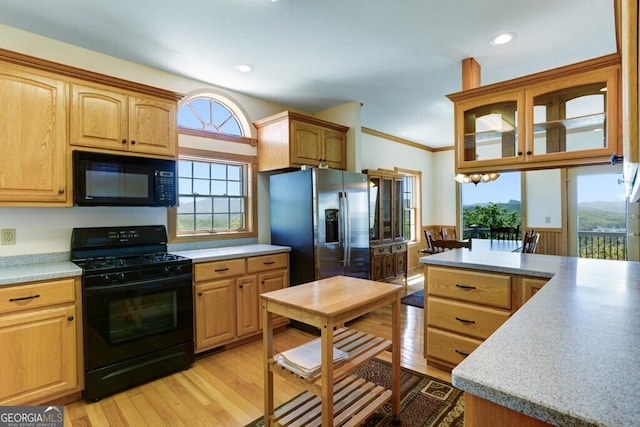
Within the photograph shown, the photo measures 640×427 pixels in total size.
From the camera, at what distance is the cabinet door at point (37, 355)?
Result: 6.37 ft

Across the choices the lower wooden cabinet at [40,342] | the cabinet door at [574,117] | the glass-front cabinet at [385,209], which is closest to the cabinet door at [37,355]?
the lower wooden cabinet at [40,342]

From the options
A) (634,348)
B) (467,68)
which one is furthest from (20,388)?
(467,68)

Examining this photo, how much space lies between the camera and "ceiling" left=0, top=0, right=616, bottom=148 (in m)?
2.22

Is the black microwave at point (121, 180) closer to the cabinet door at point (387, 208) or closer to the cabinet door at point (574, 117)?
the cabinet door at point (574, 117)

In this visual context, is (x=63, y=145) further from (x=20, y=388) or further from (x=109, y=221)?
(x=20, y=388)

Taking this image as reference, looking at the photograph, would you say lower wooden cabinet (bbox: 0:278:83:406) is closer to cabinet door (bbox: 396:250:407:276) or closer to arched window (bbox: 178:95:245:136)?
arched window (bbox: 178:95:245:136)

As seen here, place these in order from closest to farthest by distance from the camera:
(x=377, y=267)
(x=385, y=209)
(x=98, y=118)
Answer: (x=98, y=118) < (x=377, y=267) < (x=385, y=209)

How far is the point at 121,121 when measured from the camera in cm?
258

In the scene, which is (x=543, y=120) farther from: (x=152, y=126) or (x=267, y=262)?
(x=152, y=126)

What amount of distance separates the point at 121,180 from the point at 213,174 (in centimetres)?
109

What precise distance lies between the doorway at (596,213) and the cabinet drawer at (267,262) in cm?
479

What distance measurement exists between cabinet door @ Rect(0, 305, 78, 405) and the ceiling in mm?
2085

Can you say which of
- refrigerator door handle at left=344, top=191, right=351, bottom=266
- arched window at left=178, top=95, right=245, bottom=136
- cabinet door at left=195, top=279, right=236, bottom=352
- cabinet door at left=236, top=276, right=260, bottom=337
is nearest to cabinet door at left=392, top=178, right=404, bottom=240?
refrigerator door handle at left=344, top=191, right=351, bottom=266

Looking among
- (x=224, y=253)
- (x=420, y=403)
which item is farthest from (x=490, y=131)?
(x=224, y=253)
